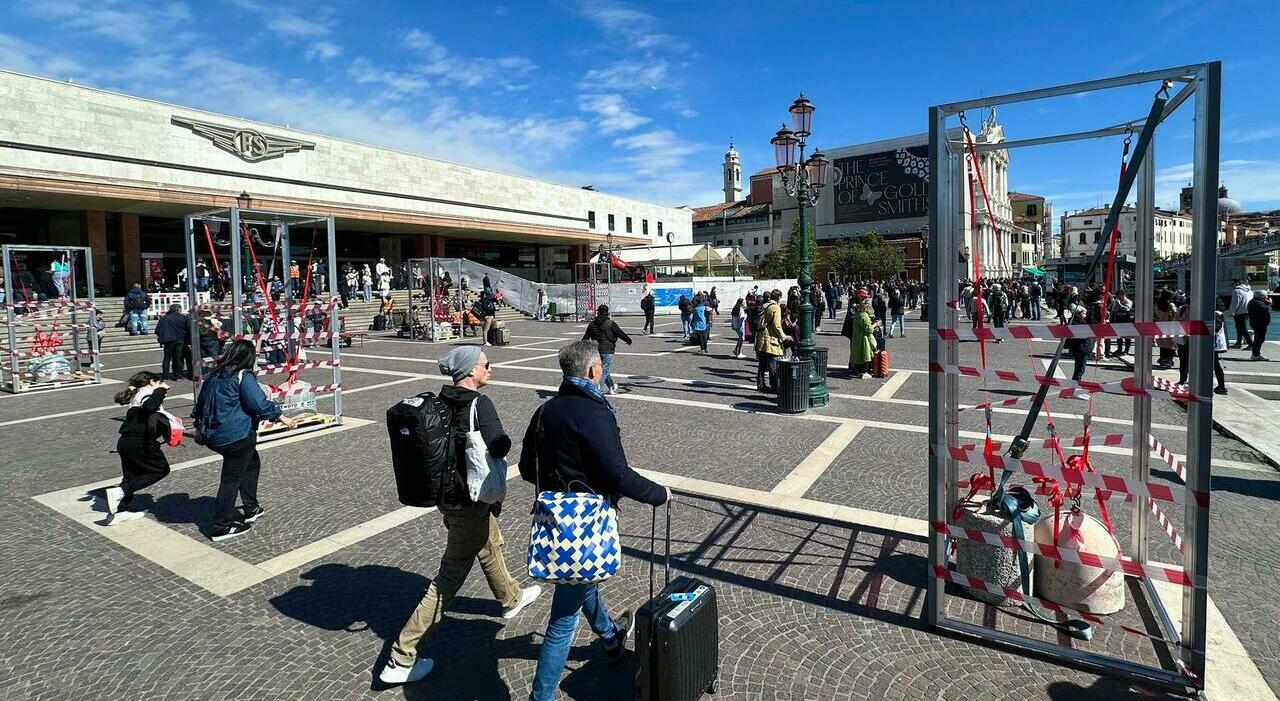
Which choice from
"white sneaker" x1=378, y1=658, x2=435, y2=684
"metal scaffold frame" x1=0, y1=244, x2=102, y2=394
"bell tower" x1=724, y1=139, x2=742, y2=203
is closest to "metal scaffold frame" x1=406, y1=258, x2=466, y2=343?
"metal scaffold frame" x1=0, y1=244, x2=102, y2=394

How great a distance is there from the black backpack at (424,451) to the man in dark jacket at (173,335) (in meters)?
12.8

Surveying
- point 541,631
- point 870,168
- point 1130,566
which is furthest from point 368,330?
point 870,168

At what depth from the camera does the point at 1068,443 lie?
Result: 4.55 metres

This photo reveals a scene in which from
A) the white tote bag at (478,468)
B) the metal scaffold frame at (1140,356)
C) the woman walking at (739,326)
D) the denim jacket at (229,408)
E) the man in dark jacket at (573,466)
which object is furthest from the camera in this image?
the woman walking at (739,326)

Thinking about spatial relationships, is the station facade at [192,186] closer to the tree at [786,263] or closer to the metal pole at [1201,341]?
the metal pole at [1201,341]

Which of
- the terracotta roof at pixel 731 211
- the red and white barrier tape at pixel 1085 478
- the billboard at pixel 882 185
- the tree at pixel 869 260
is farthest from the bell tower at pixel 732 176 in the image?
the red and white barrier tape at pixel 1085 478

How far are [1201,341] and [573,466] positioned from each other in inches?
117

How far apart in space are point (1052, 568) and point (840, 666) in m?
1.54

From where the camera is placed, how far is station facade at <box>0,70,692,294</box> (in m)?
24.5

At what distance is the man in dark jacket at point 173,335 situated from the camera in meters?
13.3

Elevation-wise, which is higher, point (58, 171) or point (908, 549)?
point (58, 171)

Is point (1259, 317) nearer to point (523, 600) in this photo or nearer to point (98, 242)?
point (523, 600)

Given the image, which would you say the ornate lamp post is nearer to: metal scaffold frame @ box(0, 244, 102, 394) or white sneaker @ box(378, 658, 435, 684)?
white sneaker @ box(378, 658, 435, 684)

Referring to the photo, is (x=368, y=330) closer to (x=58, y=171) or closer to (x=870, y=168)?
(x=58, y=171)
